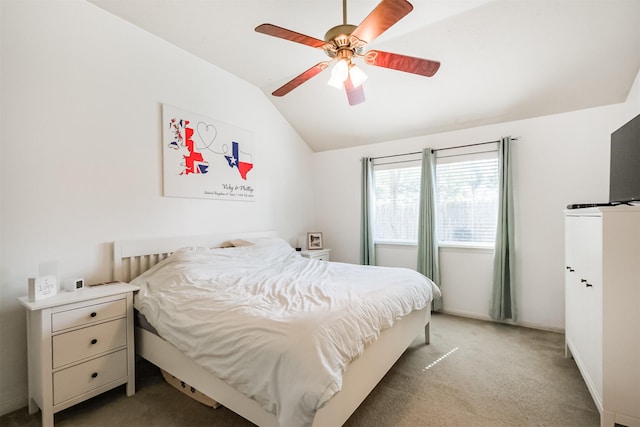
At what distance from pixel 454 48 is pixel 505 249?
6.96 ft

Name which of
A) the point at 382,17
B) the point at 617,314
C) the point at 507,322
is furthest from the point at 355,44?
the point at 507,322

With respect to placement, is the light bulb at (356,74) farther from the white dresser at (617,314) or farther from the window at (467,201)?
the window at (467,201)

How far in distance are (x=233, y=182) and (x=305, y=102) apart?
1415 mm

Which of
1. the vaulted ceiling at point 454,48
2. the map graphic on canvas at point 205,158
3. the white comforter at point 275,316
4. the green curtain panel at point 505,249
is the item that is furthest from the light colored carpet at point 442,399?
the vaulted ceiling at point 454,48

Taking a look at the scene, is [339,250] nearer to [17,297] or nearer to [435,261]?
[435,261]

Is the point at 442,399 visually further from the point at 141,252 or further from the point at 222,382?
the point at 141,252

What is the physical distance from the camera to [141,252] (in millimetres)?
2449

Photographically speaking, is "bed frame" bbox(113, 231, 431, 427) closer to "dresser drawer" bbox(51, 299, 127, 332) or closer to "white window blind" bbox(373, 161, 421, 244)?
"dresser drawer" bbox(51, 299, 127, 332)

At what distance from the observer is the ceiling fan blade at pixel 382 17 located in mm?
1393

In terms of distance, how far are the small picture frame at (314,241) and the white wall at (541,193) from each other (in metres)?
1.68

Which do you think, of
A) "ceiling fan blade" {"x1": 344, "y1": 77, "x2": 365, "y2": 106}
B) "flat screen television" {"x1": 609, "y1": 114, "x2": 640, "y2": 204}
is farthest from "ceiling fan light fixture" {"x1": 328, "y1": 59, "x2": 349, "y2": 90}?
"flat screen television" {"x1": 609, "y1": 114, "x2": 640, "y2": 204}

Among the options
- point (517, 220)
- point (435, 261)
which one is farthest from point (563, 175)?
point (435, 261)

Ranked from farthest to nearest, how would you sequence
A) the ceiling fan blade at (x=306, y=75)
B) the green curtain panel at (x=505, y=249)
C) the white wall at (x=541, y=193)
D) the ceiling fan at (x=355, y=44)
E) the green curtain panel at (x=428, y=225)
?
the green curtain panel at (x=428, y=225) < the green curtain panel at (x=505, y=249) < the white wall at (x=541, y=193) < the ceiling fan blade at (x=306, y=75) < the ceiling fan at (x=355, y=44)

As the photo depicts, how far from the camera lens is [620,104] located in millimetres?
2738
